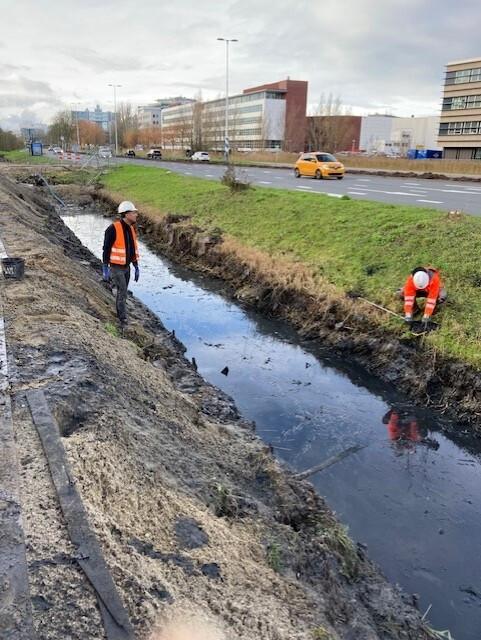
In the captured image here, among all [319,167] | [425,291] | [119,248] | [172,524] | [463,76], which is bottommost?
[172,524]

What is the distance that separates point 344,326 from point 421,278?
1.92m

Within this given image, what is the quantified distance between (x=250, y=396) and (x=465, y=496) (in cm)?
336

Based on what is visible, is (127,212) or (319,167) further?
(319,167)

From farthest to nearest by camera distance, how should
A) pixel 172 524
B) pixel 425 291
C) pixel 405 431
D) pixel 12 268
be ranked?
pixel 425 291, pixel 12 268, pixel 405 431, pixel 172 524

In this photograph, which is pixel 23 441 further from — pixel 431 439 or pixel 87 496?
pixel 431 439

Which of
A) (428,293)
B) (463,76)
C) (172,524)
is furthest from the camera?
(463,76)

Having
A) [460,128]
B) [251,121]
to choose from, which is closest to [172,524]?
[460,128]

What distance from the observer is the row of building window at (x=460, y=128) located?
65.8 meters

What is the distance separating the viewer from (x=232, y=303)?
12953 millimetres

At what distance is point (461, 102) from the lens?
67938 mm

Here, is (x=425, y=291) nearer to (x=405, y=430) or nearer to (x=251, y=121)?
(x=405, y=430)

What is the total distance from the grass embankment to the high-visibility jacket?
1.01ft

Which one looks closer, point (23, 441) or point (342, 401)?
point (23, 441)

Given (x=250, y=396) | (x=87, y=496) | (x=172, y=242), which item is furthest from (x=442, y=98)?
(x=87, y=496)
